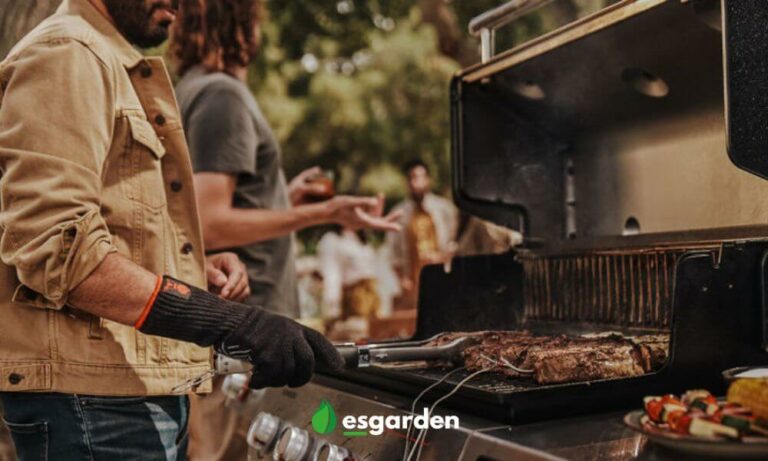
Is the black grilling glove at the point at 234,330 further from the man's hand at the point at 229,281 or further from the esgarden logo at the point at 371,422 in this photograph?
the man's hand at the point at 229,281

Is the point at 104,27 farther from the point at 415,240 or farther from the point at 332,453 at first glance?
the point at 415,240

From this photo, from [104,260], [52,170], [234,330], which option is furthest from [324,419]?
[52,170]

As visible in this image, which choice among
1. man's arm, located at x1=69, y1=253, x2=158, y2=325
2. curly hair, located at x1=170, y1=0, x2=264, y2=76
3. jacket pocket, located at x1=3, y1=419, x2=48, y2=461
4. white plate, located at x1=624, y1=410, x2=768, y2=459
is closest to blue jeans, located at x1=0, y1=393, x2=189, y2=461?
jacket pocket, located at x1=3, y1=419, x2=48, y2=461

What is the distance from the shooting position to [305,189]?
3.22 metres

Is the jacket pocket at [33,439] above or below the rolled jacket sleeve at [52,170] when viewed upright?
below

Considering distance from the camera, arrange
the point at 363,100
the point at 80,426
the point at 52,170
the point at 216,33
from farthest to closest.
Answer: the point at 363,100 < the point at 216,33 < the point at 80,426 < the point at 52,170

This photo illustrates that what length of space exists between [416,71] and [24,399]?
10833 mm

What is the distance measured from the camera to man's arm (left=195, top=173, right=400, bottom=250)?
103 inches

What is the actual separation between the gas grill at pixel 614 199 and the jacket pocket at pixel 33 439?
2.14 ft

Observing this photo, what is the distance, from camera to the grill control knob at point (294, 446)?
1.66m

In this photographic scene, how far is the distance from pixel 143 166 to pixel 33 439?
58 centimetres


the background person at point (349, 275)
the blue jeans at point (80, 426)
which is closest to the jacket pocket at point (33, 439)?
the blue jeans at point (80, 426)

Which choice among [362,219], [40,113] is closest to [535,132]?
[362,219]

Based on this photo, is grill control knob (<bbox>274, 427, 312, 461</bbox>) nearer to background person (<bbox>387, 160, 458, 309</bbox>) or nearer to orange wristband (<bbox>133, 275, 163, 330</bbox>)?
orange wristband (<bbox>133, 275, 163, 330</bbox>)
